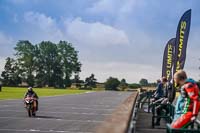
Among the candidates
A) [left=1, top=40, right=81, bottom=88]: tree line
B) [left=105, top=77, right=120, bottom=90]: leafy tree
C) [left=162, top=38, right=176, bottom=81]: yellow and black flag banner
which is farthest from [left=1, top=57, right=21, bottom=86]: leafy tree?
[left=162, top=38, right=176, bottom=81]: yellow and black flag banner

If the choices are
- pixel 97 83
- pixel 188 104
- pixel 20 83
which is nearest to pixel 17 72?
pixel 20 83

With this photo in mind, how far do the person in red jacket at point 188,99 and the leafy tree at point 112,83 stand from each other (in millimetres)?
133140

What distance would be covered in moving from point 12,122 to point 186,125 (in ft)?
44.1

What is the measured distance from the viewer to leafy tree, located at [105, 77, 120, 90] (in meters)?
142

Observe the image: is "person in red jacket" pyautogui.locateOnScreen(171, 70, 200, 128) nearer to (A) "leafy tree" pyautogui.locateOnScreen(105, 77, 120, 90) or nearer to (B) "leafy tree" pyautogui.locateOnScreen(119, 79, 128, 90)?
(B) "leafy tree" pyautogui.locateOnScreen(119, 79, 128, 90)

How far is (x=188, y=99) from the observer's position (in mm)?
→ 8383

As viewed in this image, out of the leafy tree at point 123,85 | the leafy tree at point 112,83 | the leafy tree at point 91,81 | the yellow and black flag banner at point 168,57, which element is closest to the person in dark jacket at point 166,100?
the yellow and black flag banner at point 168,57

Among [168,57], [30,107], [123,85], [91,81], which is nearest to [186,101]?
[30,107]

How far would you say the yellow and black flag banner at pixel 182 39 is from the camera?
68.0 ft

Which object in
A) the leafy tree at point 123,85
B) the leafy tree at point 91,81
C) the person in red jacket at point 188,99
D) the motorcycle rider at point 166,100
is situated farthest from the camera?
the leafy tree at point 91,81

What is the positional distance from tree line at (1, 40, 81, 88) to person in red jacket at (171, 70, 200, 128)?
444ft

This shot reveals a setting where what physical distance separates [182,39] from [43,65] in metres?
131

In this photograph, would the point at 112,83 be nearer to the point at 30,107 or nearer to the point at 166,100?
the point at 30,107

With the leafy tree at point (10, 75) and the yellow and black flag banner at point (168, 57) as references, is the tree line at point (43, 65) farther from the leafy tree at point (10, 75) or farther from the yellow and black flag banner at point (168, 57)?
the yellow and black flag banner at point (168, 57)
